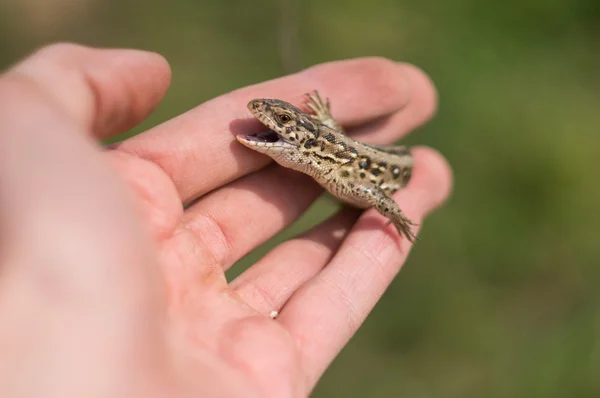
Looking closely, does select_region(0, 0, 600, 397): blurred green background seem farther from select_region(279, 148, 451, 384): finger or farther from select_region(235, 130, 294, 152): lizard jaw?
select_region(235, 130, 294, 152): lizard jaw

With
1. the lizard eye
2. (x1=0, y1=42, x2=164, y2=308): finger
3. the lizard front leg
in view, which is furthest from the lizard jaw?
(x1=0, y1=42, x2=164, y2=308): finger

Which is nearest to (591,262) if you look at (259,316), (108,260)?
(259,316)

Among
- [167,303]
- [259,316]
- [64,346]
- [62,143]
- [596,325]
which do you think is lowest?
[596,325]

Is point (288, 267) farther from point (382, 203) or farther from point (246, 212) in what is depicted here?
point (382, 203)

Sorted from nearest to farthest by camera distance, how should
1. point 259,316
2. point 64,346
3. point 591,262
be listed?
point 64,346, point 259,316, point 591,262

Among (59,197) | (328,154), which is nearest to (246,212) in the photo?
(328,154)

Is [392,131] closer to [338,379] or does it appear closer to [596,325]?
[338,379]

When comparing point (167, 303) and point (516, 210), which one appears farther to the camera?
point (516, 210)
